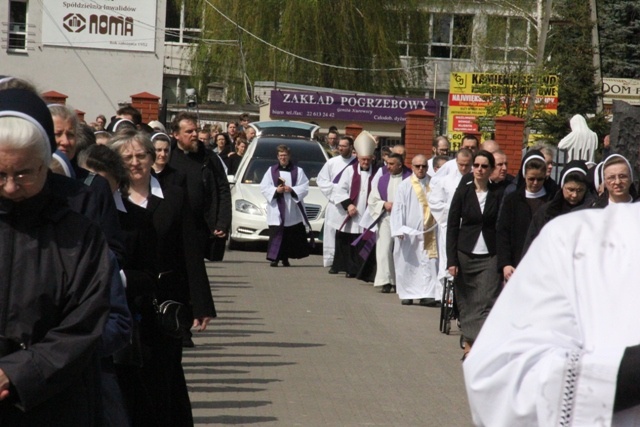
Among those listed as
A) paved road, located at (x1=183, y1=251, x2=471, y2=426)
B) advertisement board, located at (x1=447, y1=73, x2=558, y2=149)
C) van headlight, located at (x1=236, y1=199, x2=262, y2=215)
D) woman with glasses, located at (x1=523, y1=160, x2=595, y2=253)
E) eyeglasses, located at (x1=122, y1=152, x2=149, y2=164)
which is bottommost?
paved road, located at (x1=183, y1=251, x2=471, y2=426)

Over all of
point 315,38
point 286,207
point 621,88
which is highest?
point 315,38

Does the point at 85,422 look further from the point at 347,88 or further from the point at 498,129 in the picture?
the point at 347,88

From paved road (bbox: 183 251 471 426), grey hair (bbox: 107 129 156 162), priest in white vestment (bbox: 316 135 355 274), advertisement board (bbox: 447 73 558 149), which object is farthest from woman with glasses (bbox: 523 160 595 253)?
advertisement board (bbox: 447 73 558 149)

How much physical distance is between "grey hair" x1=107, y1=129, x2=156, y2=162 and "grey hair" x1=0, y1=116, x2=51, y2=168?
10.3ft

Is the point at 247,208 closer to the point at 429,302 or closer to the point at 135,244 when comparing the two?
the point at 429,302

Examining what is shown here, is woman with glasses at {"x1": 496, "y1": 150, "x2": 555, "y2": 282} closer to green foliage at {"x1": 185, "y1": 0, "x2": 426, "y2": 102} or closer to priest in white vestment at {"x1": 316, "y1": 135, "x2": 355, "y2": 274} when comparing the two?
priest in white vestment at {"x1": 316, "y1": 135, "x2": 355, "y2": 274}

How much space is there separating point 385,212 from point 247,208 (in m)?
4.53

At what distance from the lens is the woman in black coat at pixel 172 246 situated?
6.87 metres

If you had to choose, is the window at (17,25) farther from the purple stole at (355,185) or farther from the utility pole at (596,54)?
the purple stole at (355,185)

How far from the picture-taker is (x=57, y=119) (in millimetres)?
6035

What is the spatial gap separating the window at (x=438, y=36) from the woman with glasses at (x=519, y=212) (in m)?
37.3

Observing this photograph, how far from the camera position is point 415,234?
645 inches

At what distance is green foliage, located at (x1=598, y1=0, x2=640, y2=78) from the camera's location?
3753 cm

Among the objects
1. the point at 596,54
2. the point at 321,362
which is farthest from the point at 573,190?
the point at 596,54
